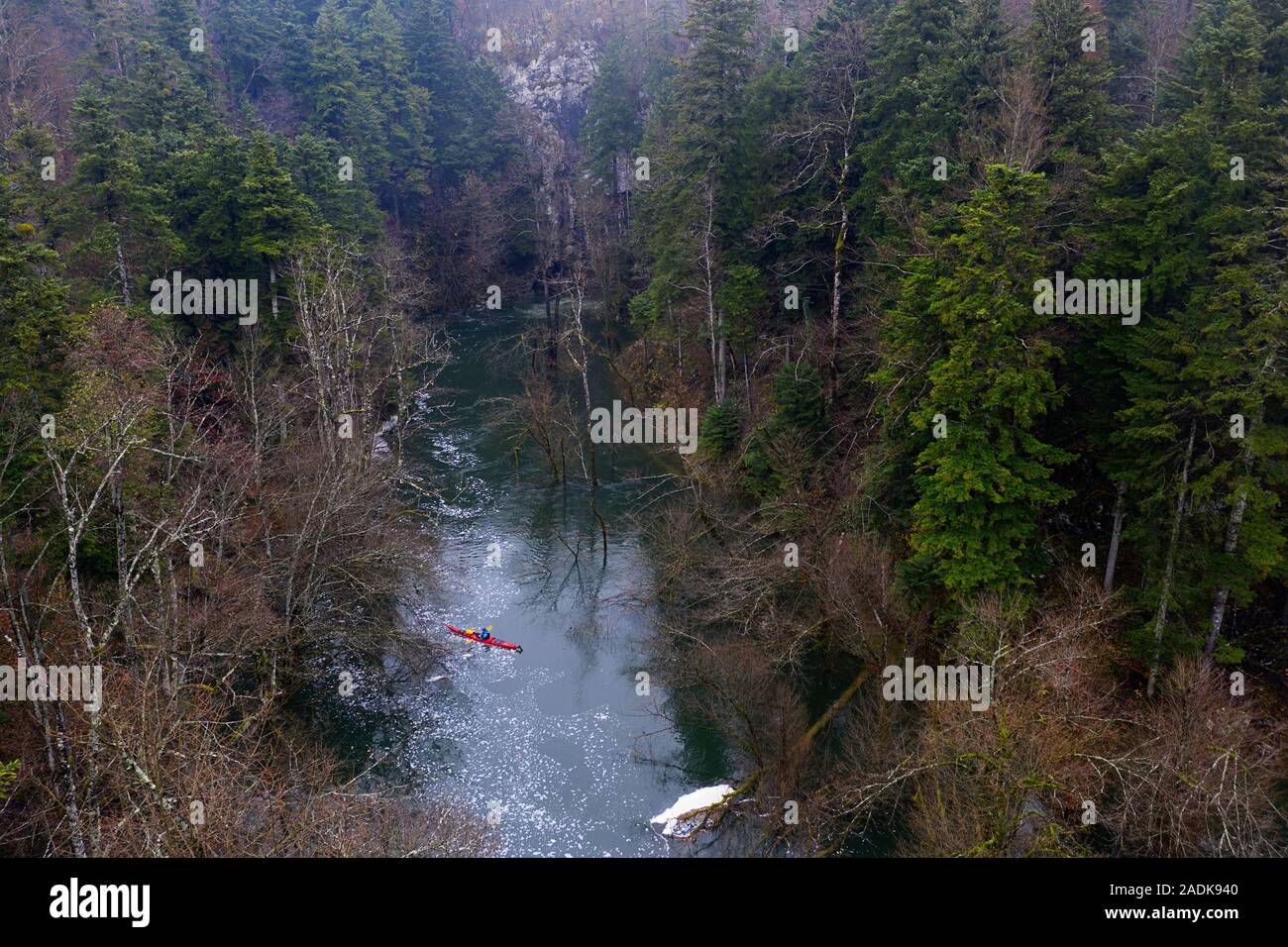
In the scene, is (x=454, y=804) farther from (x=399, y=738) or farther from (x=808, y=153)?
(x=808, y=153)

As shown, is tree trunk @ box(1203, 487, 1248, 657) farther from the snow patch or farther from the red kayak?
the red kayak

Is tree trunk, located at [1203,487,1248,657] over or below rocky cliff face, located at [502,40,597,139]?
below

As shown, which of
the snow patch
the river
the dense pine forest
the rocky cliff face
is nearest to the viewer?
the dense pine forest

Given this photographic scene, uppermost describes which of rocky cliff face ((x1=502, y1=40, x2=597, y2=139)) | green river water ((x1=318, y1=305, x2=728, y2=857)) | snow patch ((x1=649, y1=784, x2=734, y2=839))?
rocky cliff face ((x1=502, y1=40, x2=597, y2=139))

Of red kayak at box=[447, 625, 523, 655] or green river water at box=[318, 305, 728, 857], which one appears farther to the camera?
red kayak at box=[447, 625, 523, 655]

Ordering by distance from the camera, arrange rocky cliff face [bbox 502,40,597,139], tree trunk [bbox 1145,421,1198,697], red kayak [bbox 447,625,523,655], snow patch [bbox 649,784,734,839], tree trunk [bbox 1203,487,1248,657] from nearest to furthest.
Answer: snow patch [bbox 649,784,734,839], tree trunk [bbox 1203,487,1248,657], tree trunk [bbox 1145,421,1198,697], red kayak [bbox 447,625,523,655], rocky cliff face [bbox 502,40,597,139]

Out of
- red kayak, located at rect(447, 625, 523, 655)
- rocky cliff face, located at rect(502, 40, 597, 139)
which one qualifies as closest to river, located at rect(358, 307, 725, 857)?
red kayak, located at rect(447, 625, 523, 655)

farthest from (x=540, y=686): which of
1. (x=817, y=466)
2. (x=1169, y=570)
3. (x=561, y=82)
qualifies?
(x=561, y=82)

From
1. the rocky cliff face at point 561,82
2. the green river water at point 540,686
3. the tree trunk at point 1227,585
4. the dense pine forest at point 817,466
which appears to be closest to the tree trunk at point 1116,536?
the dense pine forest at point 817,466
